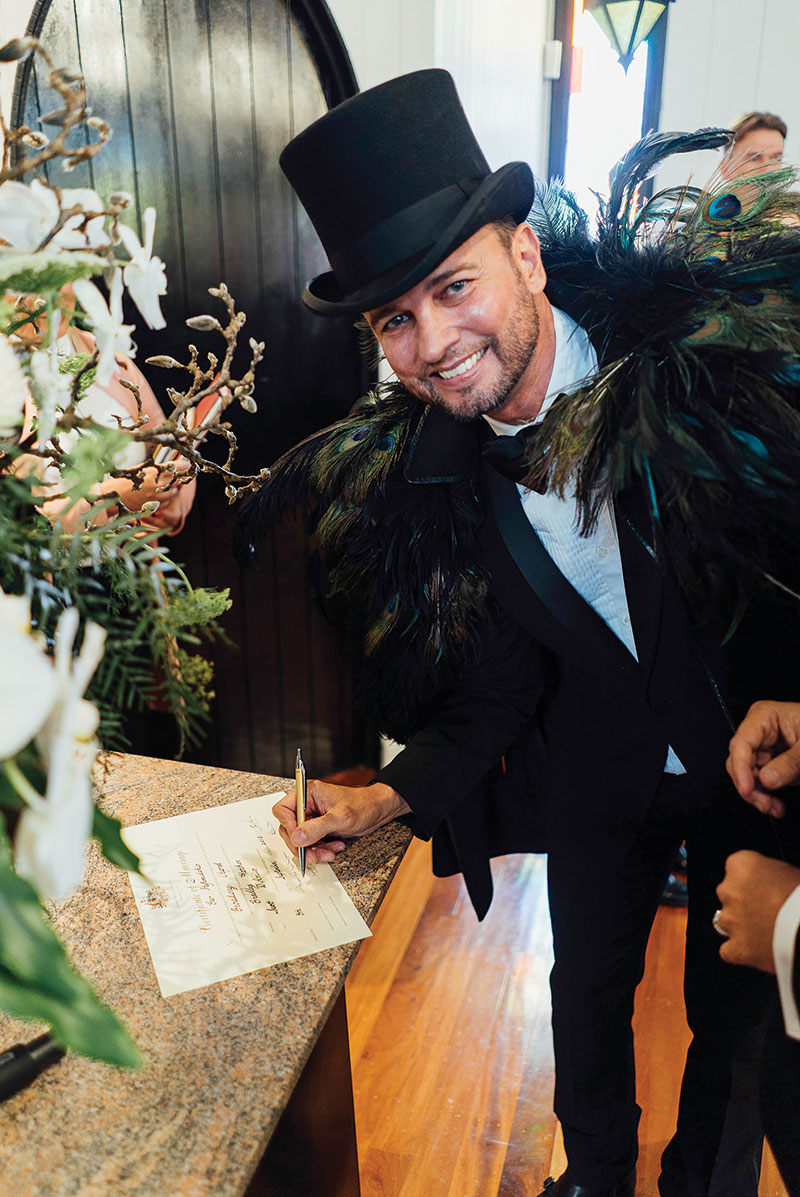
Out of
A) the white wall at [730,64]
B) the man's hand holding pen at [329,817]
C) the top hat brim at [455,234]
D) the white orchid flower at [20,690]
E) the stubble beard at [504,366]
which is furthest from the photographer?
the white wall at [730,64]

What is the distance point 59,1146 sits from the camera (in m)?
0.60

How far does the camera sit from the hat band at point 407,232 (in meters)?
1.11

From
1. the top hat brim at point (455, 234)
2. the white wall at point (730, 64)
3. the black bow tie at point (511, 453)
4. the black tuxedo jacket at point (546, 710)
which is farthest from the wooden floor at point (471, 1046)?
the white wall at point (730, 64)

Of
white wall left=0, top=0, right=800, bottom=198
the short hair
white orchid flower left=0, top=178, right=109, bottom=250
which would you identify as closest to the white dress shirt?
white orchid flower left=0, top=178, right=109, bottom=250

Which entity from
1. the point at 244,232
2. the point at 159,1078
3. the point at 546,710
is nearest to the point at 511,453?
the point at 546,710

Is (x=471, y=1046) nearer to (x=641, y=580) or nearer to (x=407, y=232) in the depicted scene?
(x=641, y=580)

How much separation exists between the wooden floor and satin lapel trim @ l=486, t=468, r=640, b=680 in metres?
0.98

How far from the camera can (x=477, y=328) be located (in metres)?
1.18

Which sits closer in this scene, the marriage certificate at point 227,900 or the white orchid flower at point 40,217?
the white orchid flower at point 40,217

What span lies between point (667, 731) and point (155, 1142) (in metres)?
0.86

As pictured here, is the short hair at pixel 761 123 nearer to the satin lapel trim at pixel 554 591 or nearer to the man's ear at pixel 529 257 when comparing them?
the man's ear at pixel 529 257

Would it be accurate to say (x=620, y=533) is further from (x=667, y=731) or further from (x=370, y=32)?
(x=370, y=32)

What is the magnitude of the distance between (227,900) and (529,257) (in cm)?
100

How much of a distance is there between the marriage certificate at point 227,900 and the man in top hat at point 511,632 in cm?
13
